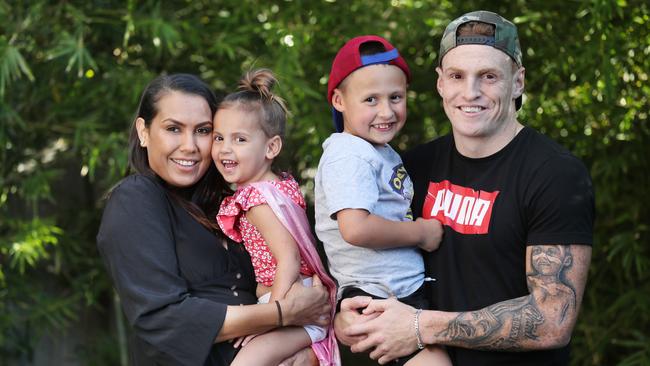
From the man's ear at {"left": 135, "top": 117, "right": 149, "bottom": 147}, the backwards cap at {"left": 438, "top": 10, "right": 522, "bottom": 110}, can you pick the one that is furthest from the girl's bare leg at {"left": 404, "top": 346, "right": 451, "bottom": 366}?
the man's ear at {"left": 135, "top": 117, "right": 149, "bottom": 147}

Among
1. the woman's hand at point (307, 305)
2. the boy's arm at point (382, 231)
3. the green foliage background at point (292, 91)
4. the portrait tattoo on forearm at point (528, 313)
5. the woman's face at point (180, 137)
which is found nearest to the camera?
the portrait tattoo on forearm at point (528, 313)

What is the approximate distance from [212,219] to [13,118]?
2048 millimetres

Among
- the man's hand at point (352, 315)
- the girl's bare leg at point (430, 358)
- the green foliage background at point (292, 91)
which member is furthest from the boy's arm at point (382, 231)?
the green foliage background at point (292, 91)

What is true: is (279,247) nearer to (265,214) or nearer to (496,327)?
(265,214)

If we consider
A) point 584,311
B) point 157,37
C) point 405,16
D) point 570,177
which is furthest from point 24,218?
point 570,177

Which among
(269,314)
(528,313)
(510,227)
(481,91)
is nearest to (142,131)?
(269,314)

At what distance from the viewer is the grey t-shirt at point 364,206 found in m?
2.63

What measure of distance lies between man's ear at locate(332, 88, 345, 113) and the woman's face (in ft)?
1.25

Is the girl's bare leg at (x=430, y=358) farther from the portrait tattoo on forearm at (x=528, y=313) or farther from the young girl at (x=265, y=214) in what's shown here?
the young girl at (x=265, y=214)

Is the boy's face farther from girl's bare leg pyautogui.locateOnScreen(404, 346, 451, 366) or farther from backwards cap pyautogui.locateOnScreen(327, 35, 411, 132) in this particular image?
girl's bare leg pyautogui.locateOnScreen(404, 346, 451, 366)

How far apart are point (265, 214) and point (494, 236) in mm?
663

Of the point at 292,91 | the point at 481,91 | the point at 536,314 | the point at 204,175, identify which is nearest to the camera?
the point at 536,314

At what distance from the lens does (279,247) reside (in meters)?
2.72

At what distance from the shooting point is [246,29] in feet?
14.3
